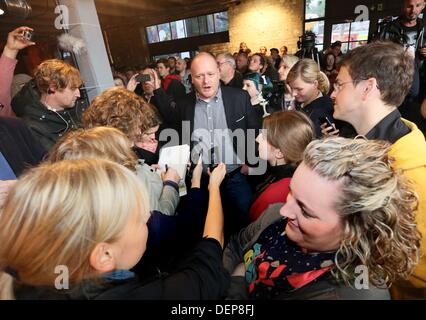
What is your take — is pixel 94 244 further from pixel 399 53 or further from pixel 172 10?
pixel 172 10

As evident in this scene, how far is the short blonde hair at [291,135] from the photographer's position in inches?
53.8

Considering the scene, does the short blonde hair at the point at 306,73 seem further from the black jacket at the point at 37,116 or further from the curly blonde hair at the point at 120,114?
→ the black jacket at the point at 37,116

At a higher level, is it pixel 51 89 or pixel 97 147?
pixel 51 89

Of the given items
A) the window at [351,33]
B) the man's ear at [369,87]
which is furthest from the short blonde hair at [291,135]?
the window at [351,33]

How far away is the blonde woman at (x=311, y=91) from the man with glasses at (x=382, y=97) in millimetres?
633

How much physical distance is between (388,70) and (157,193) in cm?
117

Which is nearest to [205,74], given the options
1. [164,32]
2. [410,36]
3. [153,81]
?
[153,81]

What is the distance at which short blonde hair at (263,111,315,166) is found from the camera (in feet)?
4.49

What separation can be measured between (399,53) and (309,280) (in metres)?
1.08

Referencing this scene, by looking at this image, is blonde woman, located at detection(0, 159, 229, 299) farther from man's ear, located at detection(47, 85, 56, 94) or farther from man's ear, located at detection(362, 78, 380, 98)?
man's ear, located at detection(47, 85, 56, 94)

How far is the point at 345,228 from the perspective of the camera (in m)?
0.76

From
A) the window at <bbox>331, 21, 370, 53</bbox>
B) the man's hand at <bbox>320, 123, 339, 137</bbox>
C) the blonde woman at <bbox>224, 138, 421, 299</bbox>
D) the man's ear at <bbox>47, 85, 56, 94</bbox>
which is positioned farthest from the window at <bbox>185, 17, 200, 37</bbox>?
the blonde woman at <bbox>224, 138, 421, 299</bbox>

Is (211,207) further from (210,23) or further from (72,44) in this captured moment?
(210,23)

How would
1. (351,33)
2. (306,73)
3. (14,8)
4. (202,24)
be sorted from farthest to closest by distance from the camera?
1. (202,24)
2. (351,33)
3. (14,8)
4. (306,73)
